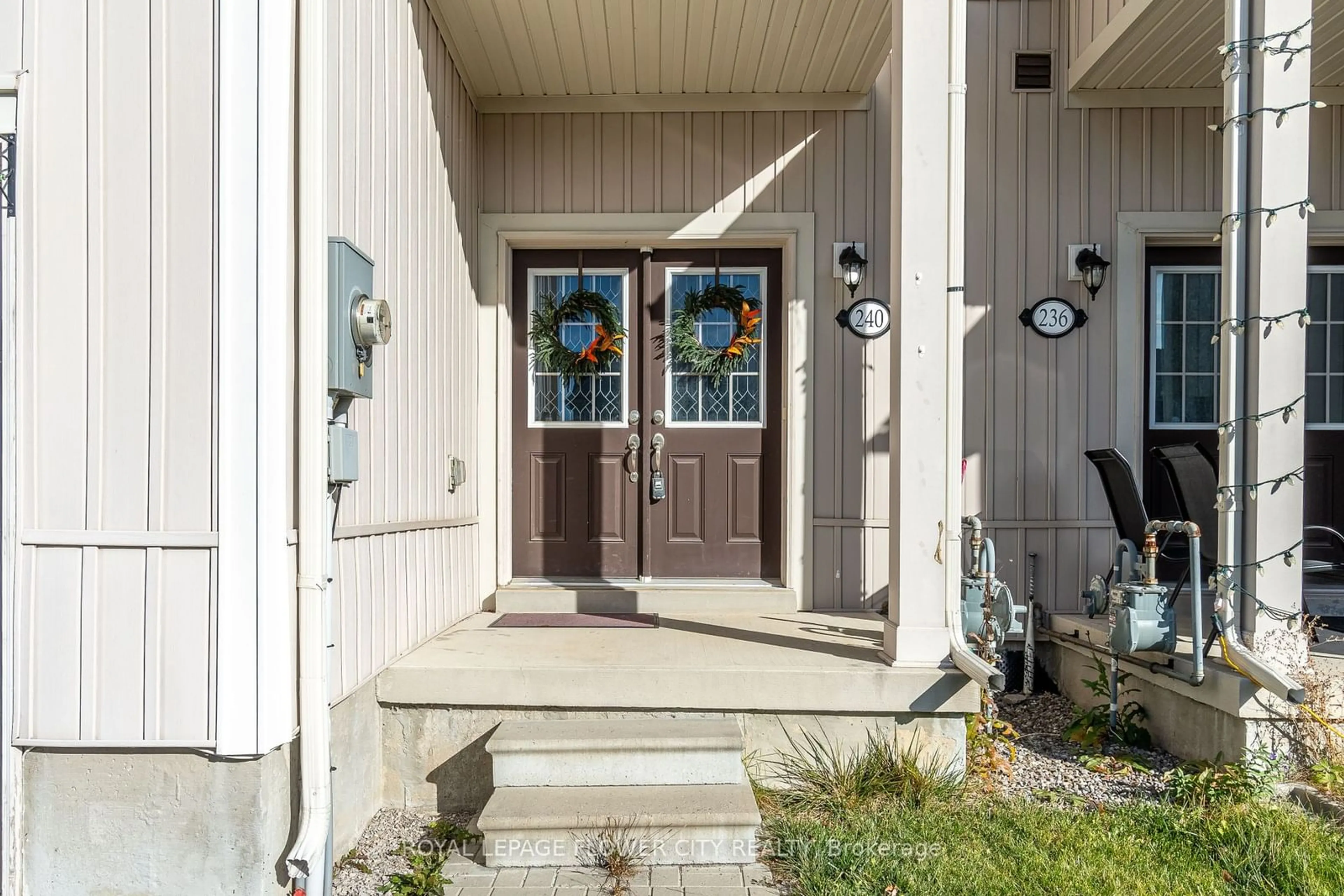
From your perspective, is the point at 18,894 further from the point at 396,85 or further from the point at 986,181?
the point at 986,181

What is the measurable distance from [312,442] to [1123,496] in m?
3.04

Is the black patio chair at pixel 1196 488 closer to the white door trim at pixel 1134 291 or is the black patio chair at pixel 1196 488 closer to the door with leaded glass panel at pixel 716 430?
the white door trim at pixel 1134 291

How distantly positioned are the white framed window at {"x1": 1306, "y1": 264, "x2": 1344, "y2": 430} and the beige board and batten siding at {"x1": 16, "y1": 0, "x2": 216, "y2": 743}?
5072 mm

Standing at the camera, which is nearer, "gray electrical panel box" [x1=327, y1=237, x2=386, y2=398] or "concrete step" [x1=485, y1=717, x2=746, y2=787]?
"gray electrical panel box" [x1=327, y1=237, x2=386, y2=398]

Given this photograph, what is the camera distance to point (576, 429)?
4766mm

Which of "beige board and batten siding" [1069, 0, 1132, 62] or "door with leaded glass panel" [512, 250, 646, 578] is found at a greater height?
"beige board and batten siding" [1069, 0, 1132, 62]

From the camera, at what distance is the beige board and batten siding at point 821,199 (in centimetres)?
458

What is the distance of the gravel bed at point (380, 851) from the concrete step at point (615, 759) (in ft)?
1.22

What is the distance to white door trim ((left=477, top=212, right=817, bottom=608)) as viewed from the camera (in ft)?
15.0

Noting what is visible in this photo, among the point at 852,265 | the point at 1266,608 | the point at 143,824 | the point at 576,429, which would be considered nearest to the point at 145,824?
the point at 143,824

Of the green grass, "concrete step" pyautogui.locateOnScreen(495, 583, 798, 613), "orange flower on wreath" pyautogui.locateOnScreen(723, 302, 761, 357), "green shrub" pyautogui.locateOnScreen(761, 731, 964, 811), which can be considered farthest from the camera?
"orange flower on wreath" pyautogui.locateOnScreen(723, 302, 761, 357)

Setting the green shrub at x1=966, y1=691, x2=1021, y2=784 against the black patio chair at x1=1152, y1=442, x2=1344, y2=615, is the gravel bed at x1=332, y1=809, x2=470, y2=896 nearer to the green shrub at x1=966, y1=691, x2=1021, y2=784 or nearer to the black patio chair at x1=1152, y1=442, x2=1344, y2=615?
the green shrub at x1=966, y1=691, x2=1021, y2=784

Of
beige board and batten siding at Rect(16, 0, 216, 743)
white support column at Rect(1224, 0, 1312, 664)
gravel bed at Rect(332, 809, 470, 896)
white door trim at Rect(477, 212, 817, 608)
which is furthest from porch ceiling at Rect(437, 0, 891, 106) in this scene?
gravel bed at Rect(332, 809, 470, 896)

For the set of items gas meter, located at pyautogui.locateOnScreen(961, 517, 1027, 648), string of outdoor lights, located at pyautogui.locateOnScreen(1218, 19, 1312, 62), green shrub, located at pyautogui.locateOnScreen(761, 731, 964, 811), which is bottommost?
green shrub, located at pyautogui.locateOnScreen(761, 731, 964, 811)
